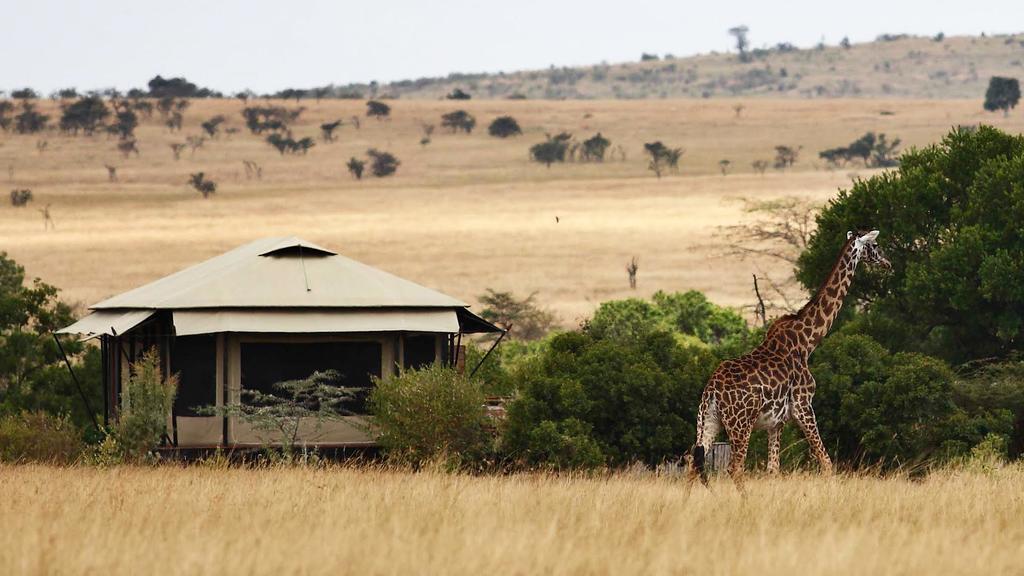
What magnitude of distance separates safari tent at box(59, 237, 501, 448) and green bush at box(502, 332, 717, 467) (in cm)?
191

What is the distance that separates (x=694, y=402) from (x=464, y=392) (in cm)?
297

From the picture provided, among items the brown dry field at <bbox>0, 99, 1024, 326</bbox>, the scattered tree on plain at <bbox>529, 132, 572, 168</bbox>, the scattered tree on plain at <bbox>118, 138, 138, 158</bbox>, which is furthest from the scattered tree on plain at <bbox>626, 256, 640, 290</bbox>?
the scattered tree on plain at <bbox>118, 138, 138, 158</bbox>

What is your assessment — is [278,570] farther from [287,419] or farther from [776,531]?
[287,419]

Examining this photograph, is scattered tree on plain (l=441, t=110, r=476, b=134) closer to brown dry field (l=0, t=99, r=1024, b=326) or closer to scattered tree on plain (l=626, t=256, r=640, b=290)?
brown dry field (l=0, t=99, r=1024, b=326)

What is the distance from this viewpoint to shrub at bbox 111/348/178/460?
2062 cm

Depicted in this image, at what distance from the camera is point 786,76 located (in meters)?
162

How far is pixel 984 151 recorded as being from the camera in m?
27.3

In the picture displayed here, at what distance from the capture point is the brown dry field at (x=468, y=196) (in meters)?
61.5

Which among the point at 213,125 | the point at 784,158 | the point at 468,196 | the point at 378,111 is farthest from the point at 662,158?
the point at 213,125

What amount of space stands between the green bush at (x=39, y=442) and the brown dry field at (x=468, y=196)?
26206 mm

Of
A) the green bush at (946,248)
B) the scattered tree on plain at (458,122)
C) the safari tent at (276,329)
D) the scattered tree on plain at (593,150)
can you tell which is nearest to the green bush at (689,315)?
the green bush at (946,248)

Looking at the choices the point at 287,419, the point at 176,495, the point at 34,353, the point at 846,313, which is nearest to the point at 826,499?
the point at 176,495

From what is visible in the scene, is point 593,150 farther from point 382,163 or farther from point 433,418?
point 433,418

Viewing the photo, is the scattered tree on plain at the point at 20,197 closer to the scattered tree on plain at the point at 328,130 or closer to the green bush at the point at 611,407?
the scattered tree on plain at the point at 328,130
